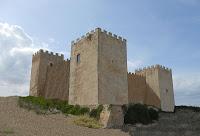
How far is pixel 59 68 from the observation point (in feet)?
112

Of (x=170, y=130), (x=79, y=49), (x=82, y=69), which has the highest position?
(x=79, y=49)

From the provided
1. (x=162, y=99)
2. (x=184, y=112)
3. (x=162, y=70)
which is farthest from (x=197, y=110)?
(x=162, y=70)

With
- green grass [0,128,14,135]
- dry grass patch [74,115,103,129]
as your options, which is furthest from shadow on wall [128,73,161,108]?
green grass [0,128,14,135]

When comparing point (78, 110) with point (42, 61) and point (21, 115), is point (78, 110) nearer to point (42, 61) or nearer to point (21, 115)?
point (21, 115)

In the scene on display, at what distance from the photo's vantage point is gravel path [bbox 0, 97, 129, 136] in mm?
14656

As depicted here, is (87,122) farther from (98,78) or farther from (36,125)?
(98,78)

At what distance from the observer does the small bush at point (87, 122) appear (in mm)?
19516

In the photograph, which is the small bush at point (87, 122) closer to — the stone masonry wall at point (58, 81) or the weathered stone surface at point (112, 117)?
the weathered stone surface at point (112, 117)

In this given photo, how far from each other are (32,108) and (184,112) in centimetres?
1506

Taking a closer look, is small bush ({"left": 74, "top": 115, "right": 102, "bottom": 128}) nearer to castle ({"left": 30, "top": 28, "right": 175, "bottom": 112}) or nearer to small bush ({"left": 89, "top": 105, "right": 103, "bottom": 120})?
small bush ({"left": 89, "top": 105, "right": 103, "bottom": 120})

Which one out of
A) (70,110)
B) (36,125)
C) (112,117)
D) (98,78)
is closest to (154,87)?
(98,78)

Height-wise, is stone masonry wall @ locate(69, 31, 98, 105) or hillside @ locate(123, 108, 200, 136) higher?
stone masonry wall @ locate(69, 31, 98, 105)

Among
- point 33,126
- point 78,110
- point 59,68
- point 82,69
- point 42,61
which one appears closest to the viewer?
point 33,126

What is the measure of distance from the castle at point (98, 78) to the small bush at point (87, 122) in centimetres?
376
